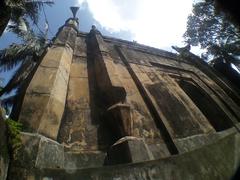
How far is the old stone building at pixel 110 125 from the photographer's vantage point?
174 inches

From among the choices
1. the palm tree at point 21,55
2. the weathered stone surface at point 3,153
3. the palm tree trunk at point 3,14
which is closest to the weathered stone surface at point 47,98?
the weathered stone surface at point 3,153

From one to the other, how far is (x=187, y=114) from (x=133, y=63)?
3.23m

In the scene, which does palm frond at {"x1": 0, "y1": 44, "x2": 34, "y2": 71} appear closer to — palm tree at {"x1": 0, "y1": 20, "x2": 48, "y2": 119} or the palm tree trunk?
palm tree at {"x1": 0, "y1": 20, "x2": 48, "y2": 119}

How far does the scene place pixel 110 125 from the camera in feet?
20.2

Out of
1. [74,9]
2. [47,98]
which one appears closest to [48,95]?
[47,98]

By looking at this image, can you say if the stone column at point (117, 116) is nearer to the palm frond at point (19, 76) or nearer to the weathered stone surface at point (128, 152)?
the weathered stone surface at point (128, 152)

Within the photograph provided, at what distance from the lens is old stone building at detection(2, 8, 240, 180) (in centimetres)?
442

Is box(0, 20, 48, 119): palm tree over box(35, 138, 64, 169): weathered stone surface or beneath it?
over

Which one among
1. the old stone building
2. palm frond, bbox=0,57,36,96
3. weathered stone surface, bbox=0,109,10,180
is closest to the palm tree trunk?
weathered stone surface, bbox=0,109,10,180

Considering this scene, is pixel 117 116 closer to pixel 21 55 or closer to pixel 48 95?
pixel 48 95

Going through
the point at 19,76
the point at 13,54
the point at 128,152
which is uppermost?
the point at 13,54

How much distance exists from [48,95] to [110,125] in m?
1.57

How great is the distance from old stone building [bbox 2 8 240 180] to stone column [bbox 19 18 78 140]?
0.02 m

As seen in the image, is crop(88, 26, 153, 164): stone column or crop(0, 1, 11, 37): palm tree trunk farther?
crop(88, 26, 153, 164): stone column
